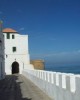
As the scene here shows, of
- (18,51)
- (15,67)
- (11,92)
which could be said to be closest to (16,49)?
(18,51)

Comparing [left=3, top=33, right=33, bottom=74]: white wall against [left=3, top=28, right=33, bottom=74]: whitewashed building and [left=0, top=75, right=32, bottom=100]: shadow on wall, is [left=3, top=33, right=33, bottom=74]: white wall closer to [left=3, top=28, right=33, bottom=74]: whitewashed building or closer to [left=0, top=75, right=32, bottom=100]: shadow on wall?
[left=3, top=28, right=33, bottom=74]: whitewashed building

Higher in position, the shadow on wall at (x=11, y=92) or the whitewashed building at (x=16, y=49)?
the whitewashed building at (x=16, y=49)

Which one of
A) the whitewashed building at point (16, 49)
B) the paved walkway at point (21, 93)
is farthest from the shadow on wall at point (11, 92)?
the whitewashed building at point (16, 49)

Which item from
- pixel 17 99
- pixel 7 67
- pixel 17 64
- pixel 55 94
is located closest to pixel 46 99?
pixel 55 94

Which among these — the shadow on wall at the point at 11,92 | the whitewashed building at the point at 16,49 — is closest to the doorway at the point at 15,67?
the whitewashed building at the point at 16,49

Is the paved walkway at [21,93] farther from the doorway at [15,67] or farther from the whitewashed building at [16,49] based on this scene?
the doorway at [15,67]

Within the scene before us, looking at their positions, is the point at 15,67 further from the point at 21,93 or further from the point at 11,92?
the point at 21,93

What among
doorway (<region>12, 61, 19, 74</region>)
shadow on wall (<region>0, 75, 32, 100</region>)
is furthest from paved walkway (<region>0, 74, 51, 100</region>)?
doorway (<region>12, 61, 19, 74</region>)

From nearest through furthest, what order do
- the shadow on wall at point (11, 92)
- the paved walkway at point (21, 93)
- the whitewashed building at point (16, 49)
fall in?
the paved walkway at point (21, 93) → the shadow on wall at point (11, 92) → the whitewashed building at point (16, 49)

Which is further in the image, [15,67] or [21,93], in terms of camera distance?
[15,67]

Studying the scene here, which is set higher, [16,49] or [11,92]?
[16,49]

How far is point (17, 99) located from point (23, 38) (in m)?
49.9

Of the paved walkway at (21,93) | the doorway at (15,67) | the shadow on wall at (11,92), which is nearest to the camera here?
the paved walkway at (21,93)

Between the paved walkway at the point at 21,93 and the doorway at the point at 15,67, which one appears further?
the doorway at the point at 15,67
